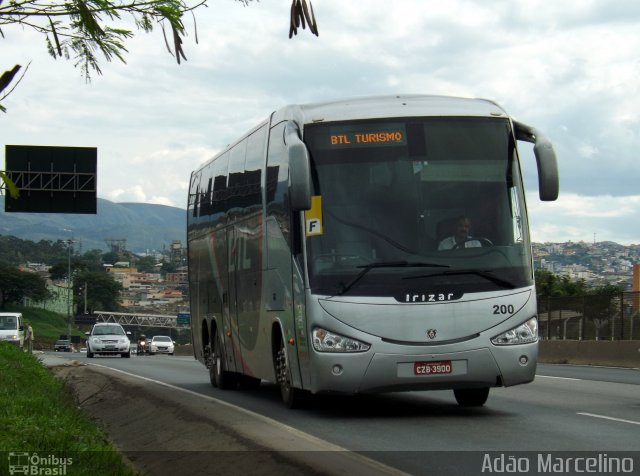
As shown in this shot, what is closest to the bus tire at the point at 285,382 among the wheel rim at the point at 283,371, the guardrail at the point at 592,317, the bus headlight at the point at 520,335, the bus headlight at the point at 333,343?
the wheel rim at the point at 283,371

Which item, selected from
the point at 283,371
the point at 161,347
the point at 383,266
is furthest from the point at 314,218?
the point at 161,347

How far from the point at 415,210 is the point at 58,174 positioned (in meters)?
34.2

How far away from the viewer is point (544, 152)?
13578 millimetres

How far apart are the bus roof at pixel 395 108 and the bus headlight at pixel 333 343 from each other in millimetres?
2410

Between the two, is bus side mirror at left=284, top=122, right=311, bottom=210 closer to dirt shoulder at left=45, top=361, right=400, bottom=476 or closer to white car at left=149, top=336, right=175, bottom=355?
dirt shoulder at left=45, top=361, right=400, bottom=476

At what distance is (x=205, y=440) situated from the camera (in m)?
11.5

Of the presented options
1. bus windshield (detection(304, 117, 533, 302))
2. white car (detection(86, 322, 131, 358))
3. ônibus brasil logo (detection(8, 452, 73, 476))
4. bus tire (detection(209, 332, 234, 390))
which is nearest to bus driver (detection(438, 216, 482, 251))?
bus windshield (detection(304, 117, 533, 302))

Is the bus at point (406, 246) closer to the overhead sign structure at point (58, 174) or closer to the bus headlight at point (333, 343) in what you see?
the bus headlight at point (333, 343)

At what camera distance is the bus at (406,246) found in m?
13.0

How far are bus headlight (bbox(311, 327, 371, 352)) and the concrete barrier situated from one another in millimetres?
15450

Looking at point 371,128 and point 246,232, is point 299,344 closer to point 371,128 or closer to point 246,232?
point 371,128

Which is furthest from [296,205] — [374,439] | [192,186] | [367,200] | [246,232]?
[192,186]

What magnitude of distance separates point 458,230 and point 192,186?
10.8 metres

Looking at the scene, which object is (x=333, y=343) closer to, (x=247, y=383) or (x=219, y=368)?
(x=219, y=368)
